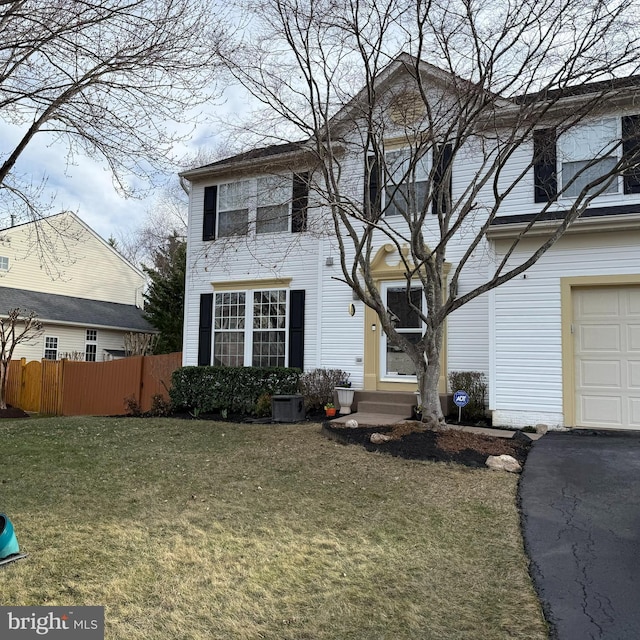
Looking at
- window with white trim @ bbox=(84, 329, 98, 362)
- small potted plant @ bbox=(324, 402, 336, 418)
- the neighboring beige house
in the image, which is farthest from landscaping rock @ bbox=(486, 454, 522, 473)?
window with white trim @ bbox=(84, 329, 98, 362)

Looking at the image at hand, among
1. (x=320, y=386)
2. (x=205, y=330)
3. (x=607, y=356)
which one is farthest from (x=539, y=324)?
(x=205, y=330)

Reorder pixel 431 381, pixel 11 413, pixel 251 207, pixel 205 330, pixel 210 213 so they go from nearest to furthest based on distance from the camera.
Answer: pixel 431 381 < pixel 251 207 < pixel 205 330 < pixel 210 213 < pixel 11 413

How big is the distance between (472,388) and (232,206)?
7276 mm

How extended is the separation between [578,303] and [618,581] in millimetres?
5919

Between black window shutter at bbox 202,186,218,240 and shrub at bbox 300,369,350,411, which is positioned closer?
shrub at bbox 300,369,350,411

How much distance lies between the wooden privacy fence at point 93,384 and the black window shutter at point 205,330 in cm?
113

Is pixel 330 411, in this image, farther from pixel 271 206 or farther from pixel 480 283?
pixel 271 206

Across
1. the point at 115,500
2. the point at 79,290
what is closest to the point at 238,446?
the point at 115,500

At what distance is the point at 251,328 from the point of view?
40.8 feet

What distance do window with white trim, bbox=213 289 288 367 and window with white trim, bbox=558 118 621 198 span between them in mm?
6305

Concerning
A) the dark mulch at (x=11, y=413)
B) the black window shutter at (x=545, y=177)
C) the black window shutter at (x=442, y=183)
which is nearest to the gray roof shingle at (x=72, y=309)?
the dark mulch at (x=11, y=413)

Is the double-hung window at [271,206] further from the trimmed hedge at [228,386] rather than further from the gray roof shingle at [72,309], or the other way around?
the gray roof shingle at [72,309]

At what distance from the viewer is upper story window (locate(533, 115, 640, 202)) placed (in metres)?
8.86

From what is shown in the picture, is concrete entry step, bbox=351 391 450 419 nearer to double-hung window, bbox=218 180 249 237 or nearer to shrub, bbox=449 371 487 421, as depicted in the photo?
shrub, bbox=449 371 487 421
